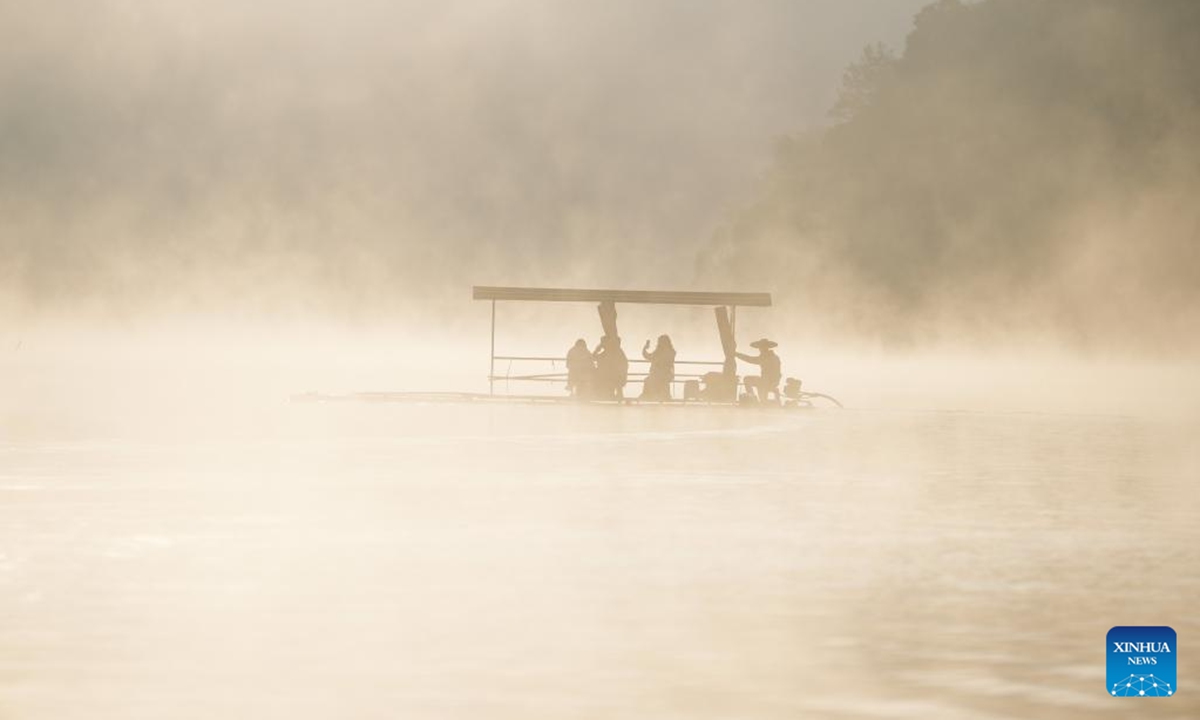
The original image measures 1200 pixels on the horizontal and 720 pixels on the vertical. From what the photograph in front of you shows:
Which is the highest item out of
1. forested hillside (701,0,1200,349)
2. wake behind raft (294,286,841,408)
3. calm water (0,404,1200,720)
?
forested hillside (701,0,1200,349)

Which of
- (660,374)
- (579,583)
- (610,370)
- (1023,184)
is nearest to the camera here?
(579,583)

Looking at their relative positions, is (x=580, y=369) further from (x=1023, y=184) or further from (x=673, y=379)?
(x=1023, y=184)

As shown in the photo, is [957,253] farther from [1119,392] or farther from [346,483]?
[346,483]

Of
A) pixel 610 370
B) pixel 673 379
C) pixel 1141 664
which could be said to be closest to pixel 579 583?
pixel 1141 664

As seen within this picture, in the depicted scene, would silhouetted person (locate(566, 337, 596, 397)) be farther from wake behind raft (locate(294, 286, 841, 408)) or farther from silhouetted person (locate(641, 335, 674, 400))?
silhouetted person (locate(641, 335, 674, 400))

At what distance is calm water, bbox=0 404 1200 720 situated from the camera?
8000mm

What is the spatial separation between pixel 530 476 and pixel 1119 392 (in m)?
31.6

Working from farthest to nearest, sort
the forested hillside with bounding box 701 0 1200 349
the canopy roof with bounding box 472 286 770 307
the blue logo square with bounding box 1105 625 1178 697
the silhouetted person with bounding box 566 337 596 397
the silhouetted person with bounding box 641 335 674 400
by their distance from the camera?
the forested hillside with bounding box 701 0 1200 349 < the silhouetted person with bounding box 566 337 596 397 < the silhouetted person with bounding box 641 335 674 400 < the canopy roof with bounding box 472 286 770 307 < the blue logo square with bounding box 1105 625 1178 697

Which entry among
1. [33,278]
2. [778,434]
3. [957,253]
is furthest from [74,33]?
[778,434]

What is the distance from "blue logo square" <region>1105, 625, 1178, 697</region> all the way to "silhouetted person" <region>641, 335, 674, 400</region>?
26483 millimetres

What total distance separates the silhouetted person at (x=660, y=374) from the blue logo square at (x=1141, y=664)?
2648 cm

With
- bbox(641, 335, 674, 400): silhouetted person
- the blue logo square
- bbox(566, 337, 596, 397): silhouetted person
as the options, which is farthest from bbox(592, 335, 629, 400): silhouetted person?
the blue logo square

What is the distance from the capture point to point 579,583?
11227 mm

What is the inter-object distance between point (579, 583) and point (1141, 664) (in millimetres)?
3992
